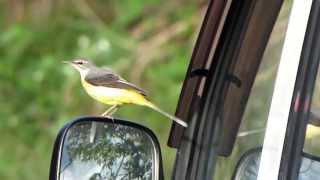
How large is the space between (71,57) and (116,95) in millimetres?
5022

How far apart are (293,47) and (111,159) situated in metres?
0.75

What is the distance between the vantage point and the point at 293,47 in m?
2.17

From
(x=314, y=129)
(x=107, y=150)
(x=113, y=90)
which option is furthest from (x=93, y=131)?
(x=314, y=129)

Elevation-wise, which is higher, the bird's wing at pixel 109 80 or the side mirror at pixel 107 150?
the bird's wing at pixel 109 80

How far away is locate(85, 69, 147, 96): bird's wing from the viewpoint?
125 inches

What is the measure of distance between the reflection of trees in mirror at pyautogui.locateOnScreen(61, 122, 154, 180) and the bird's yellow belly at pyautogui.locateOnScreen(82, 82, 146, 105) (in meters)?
0.36

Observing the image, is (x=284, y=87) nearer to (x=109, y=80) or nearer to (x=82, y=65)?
(x=109, y=80)

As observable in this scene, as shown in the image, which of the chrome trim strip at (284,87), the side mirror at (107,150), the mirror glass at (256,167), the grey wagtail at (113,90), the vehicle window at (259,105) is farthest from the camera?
the grey wagtail at (113,90)

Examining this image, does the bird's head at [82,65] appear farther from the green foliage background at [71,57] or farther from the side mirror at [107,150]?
the green foliage background at [71,57]

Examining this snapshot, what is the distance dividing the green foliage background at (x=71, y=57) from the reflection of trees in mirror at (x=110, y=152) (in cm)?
475

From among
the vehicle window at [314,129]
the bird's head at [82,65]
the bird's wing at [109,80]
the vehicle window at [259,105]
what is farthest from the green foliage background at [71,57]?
the vehicle window at [314,129]

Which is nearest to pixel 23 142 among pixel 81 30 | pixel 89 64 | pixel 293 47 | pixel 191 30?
pixel 81 30

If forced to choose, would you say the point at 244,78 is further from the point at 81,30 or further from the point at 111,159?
the point at 81,30

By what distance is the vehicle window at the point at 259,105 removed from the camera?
2.38 m
